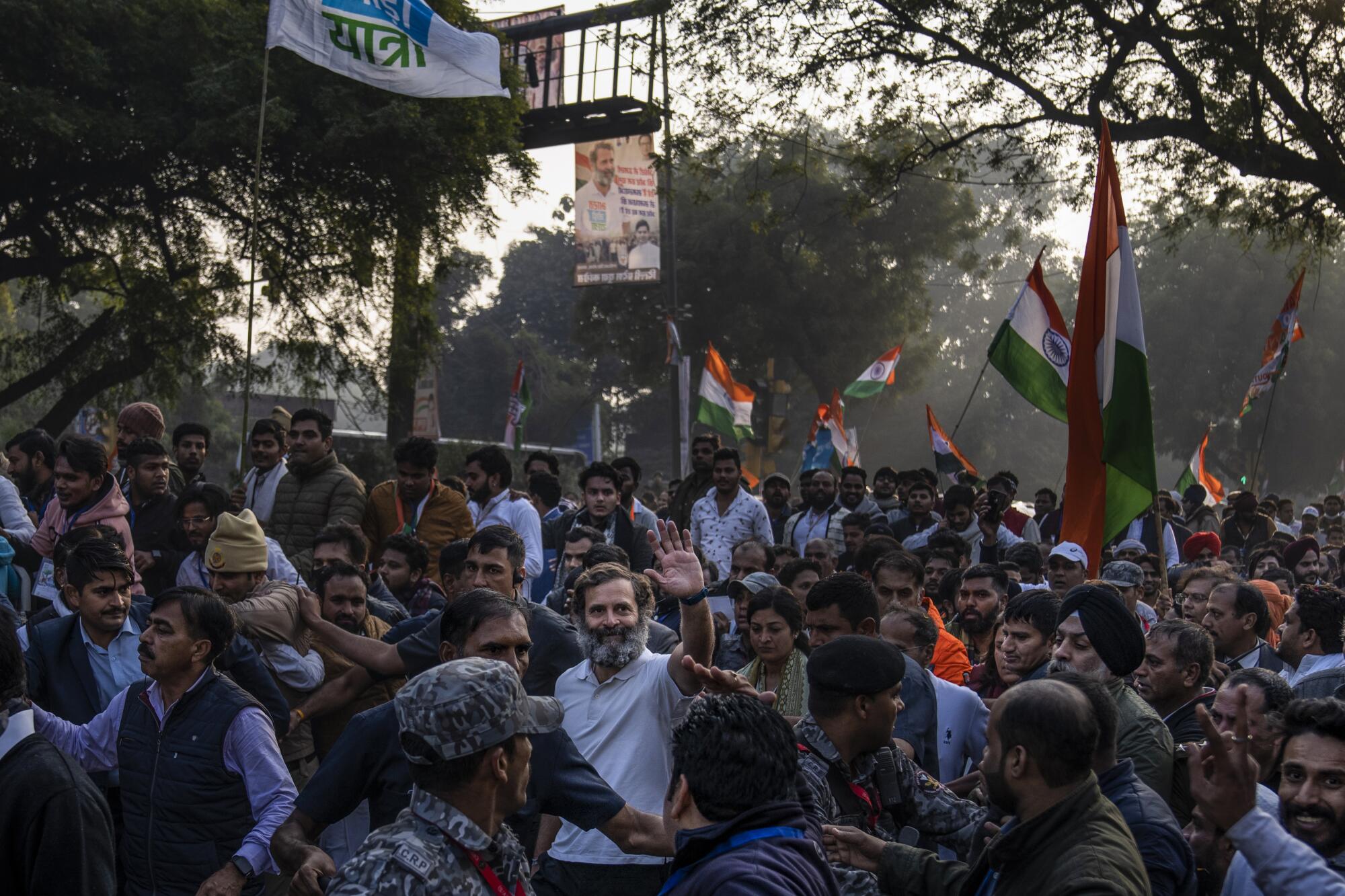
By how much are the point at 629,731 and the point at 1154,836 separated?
194 cm

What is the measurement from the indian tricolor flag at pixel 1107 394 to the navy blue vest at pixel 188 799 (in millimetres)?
4332

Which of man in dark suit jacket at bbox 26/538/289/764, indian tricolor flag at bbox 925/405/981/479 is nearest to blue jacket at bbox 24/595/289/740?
man in dark suit jacket at bbox 26/538/289/764

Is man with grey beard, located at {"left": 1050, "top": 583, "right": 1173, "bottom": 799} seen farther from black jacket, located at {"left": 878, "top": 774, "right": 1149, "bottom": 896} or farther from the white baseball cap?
the white baseball cap

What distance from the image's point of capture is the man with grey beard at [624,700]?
4.77 meters

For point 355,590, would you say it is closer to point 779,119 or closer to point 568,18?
point 779,119

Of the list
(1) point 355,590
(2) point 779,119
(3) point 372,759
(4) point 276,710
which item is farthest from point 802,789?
(2) point 779,119

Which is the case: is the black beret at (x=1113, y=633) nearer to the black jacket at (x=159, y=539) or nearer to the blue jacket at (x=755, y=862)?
the blue jacket at (x=755, y=862)

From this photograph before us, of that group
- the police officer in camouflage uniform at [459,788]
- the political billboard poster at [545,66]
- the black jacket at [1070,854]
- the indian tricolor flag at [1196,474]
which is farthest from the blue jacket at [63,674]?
the political billboard poster at [545,66]

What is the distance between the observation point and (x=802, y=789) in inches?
136

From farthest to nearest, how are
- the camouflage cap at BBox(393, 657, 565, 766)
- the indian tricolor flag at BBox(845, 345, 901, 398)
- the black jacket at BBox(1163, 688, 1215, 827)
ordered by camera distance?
the indian tricolor flag at BBox(845, 345, 901, 398) → the black jacket at BBox(1163, 688, 1215, 827) → the camouflage cap at BBox(393, 657, 565, 766)

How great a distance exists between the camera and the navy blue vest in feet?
15.0

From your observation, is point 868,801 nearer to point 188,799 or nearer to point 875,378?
point 188,799

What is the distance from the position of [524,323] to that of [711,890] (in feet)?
224

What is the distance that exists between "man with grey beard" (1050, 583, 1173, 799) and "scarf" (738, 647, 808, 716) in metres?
1.01
